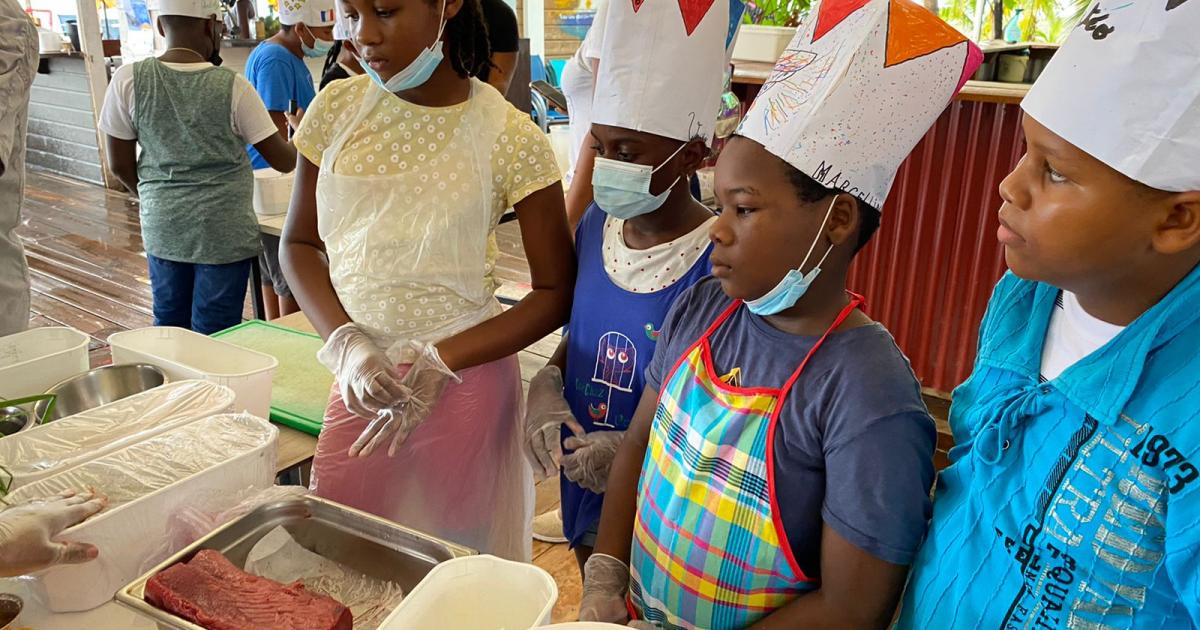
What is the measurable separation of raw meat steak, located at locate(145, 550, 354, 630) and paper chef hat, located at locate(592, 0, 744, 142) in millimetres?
772

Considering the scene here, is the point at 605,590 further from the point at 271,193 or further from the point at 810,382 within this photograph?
the point at 271,193

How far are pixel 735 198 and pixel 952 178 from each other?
2.32 m

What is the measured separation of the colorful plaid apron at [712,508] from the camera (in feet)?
3.12

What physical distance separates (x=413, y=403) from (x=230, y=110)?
1.83 m

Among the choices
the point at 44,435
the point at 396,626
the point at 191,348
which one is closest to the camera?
the point at 396,626

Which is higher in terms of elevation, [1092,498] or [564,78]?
[564,78]

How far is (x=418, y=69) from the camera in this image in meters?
1.33

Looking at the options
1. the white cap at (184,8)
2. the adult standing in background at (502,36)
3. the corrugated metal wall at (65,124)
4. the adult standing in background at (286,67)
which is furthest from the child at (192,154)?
the corrugated metal wall at (65,124)

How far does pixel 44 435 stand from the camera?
1.19 metres

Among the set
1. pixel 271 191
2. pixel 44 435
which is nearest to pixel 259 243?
pixel 271 191

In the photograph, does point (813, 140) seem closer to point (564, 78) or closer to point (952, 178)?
point (564, 78)

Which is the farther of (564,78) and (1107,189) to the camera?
(564,78)

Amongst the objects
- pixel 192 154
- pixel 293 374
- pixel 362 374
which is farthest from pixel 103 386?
pixel 192 154

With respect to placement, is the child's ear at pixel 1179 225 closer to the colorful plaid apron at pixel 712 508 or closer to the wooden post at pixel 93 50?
the colorful plaid apron at pixel 712 508
